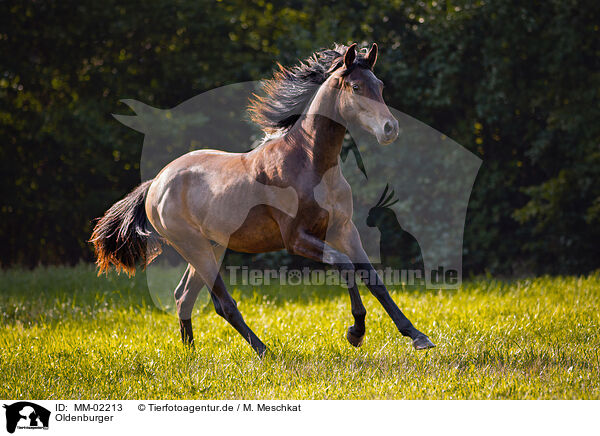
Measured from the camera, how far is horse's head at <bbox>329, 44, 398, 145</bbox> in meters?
3.80

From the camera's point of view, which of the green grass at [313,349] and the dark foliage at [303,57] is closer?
the green grass at [313,349]

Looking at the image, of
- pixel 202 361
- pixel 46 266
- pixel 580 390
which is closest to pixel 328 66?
pixel 202 361

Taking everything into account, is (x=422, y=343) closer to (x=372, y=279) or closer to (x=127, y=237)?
(x=372, y=279)

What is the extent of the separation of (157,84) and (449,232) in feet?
17.8

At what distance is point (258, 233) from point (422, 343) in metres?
1.43

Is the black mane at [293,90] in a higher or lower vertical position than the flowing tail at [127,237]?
higher

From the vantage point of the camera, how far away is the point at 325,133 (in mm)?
4180

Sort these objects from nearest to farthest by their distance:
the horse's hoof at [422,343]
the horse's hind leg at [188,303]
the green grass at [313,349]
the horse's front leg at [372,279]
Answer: the green grass at [313,349], the horse's hoof at [422,343], the horse's front leg at [372,279], the horse's hind leg at [188,303]

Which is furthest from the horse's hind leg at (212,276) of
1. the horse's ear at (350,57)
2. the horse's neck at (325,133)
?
the horse's ear at (350,57)

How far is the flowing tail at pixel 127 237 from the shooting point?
5.16 meters
